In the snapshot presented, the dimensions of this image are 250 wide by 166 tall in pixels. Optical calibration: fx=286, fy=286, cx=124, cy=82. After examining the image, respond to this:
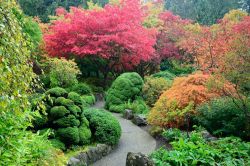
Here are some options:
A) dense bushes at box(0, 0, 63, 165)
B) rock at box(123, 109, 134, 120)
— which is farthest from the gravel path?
dense bushes at box(0, 0, 63, 165)

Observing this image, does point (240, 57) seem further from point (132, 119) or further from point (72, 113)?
point (132, 119)

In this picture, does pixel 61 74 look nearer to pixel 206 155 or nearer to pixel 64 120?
pixel 64 120

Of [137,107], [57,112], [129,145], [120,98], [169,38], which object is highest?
[169,38]

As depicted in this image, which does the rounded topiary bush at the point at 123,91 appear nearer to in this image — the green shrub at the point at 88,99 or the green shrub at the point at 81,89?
the green shrub at the point at 88,99

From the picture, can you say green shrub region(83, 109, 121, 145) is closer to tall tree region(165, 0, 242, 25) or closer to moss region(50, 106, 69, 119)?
moss region(50, 106, 69, 119)

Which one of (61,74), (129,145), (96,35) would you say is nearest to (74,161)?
(129,145)

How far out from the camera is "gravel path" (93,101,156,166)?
8.88 metres

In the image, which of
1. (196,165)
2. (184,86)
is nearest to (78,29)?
(184,86)

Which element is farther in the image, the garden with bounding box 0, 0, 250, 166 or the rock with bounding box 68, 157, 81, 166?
the rock with bounding box 68, 157, 81, 166

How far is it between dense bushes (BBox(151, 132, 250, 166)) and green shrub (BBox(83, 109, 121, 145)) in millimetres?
2294

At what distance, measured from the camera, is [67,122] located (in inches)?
343

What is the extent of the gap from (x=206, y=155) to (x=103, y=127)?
3.69 metres

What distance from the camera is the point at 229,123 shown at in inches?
372

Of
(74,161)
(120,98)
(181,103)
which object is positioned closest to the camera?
(74,161)
